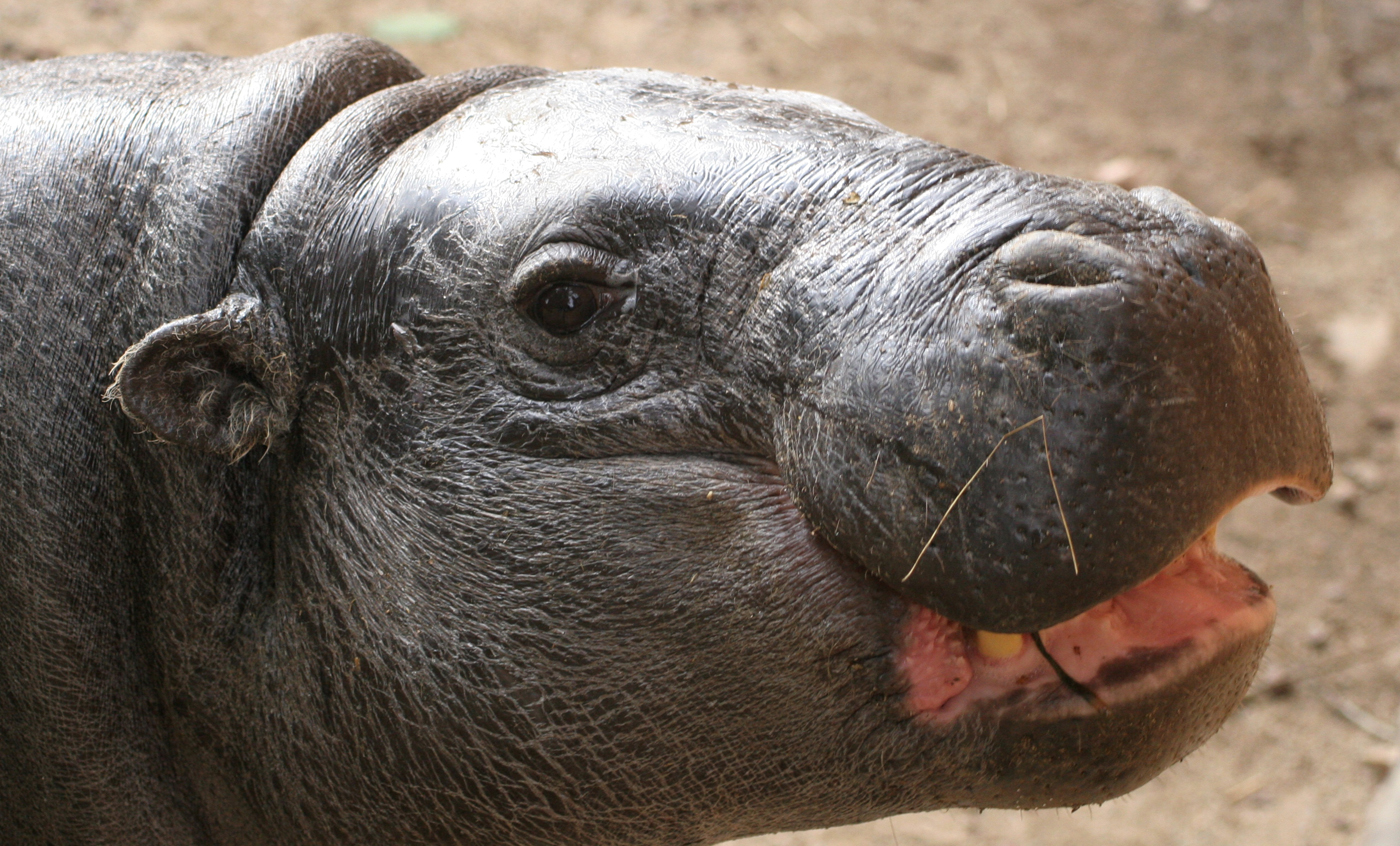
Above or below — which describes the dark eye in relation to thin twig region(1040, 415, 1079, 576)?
above

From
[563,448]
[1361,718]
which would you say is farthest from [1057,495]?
[1361,718]

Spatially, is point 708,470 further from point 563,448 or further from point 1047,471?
point 1047,471

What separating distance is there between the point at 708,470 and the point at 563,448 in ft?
0.87

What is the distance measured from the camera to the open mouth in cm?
219

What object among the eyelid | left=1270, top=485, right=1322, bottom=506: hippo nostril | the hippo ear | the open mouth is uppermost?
the eyelid

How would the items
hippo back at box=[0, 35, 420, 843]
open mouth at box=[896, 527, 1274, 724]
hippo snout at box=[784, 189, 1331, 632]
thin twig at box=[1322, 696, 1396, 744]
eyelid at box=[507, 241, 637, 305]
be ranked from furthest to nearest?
thin twig at box=[1322, 696, 1396, 744] → hippo back at box=[0, 35, 420, 843] → eyelid at box=[507, 241, 637, 305] → open mouth at box=[896, 527, 1274, 724] → hippo snout at box=[784, 189, 1331, 632]

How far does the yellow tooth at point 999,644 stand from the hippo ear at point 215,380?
4.44 feet

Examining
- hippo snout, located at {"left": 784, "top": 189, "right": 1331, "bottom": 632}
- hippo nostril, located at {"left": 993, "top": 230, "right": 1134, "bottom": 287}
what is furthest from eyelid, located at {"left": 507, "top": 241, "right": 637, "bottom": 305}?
hippo nostril, located at {"left": 993, "top": 230, "right": 1134, "bottom": 287}

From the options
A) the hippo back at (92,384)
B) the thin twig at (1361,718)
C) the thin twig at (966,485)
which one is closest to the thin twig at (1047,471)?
the thin twig at (966,485)

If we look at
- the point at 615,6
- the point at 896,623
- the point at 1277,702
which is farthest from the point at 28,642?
the point at 615,6

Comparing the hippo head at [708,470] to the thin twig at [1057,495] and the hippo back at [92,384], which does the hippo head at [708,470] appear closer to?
the thin twig at [1057,495]

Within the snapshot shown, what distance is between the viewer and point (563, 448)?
2324 millimetres

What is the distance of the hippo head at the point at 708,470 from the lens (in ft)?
6.56

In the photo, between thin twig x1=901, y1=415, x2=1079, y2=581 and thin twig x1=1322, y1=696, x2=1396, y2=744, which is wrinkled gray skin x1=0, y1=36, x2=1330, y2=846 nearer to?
thin twig x1=901, y1=415, x2=1079, y2=581
